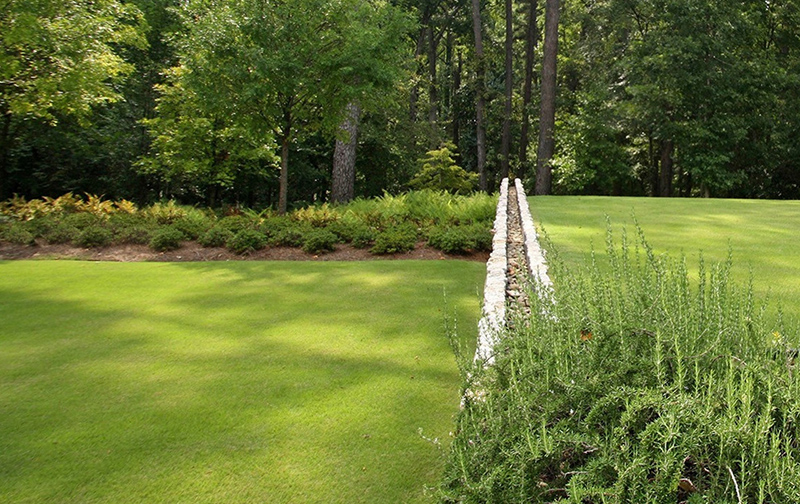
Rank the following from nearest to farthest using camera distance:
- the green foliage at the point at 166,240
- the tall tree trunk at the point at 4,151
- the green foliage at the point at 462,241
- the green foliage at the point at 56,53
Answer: the green foliage at the point at 462,241
the green foliage at the point at 166,240
the green foliage at the point at 56,53
the tall tree trunk at the point at 4,151

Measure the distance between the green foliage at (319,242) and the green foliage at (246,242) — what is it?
801mm

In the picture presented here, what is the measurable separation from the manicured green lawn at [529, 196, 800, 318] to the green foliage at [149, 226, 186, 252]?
6488 mm

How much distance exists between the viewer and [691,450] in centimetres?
161

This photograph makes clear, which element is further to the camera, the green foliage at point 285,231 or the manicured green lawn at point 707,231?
the green foliage at point 285,231

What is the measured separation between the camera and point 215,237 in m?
9.62

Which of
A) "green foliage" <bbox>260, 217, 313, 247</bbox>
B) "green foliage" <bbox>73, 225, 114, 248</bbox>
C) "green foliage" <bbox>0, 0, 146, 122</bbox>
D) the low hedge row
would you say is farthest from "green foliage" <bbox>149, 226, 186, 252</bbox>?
"green foliage" <bbox>0, 0, 146, 122</bbox>

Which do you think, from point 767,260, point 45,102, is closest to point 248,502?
point 767,260

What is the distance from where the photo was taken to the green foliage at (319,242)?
9.11 metres

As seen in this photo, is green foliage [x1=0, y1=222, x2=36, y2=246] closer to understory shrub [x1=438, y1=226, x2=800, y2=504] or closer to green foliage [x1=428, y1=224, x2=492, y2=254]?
green foliage [x1=428, y1=224, x2=492, y2=254]

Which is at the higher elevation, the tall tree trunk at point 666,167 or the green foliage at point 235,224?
the tall tree trunk at point 666,167

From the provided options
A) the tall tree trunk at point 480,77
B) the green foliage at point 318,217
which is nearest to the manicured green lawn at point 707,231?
the green foliage at point 318,217

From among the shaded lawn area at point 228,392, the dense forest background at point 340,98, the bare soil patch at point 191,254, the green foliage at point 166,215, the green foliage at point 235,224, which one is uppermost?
the dense forest background at point 340,98

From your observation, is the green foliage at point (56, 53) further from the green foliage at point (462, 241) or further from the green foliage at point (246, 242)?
the green foliage at point (462, 241)

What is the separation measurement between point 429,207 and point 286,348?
7.32 m
